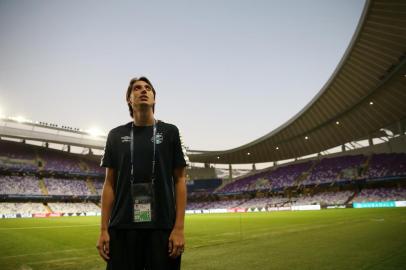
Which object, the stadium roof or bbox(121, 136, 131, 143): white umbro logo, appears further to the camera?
the stadium roof

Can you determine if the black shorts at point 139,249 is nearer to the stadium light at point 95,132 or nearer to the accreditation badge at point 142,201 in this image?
the accreditation badge at point 142,201

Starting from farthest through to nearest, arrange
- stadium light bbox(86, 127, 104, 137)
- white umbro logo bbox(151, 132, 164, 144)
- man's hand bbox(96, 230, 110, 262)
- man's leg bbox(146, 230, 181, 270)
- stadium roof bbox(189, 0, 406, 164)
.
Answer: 1. stadium light bbox(86, 127, 104, 137)
2. stadium roof bbox(189, 0, 406, 164)
3. white umbro logo bbox(151, 132, 164, 144)
4. man's hand bbox(96, 230, 110, 262)
5. man's leg bbox(146, 230, 181, 270)

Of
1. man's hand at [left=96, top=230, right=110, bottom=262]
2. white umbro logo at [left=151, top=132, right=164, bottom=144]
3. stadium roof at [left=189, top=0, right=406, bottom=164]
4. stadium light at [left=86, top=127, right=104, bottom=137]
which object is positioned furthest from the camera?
stadium light at [left=86, top=127, right=104, bottom=137]

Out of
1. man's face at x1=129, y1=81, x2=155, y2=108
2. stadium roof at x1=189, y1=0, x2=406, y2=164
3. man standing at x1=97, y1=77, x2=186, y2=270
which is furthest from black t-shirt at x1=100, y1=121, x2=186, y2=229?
stadium roof at x1=189, y1=0, x2=406, y2=164

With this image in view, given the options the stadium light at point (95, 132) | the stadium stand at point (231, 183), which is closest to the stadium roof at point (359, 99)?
the stadium stand at point (231, 183)

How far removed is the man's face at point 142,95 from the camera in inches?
124

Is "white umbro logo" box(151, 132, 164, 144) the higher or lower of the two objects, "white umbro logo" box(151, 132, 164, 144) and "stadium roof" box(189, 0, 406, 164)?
the lower

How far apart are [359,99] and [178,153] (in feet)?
155

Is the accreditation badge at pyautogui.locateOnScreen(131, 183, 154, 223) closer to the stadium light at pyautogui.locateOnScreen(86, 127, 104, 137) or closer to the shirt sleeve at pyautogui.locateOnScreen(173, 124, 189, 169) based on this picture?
the shirt sleeve at pyautogui.locateOnScreen(173, 124, 189, 169)

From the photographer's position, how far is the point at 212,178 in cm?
8088

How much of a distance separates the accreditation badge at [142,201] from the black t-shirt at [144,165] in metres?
0.04

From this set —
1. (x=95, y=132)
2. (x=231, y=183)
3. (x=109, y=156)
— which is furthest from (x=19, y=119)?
(x=109, y=156)

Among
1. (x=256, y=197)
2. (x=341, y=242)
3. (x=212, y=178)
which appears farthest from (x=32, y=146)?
(x=341, y=242)

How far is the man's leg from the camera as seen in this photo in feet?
8.93
